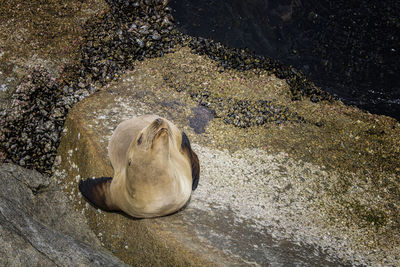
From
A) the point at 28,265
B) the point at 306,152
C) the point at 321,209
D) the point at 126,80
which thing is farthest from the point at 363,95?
the point at 28,265

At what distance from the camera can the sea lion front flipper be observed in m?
3.59

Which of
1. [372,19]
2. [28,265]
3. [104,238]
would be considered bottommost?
[104,238]

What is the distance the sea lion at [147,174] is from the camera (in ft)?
8.83

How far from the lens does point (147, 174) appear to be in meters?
2.85

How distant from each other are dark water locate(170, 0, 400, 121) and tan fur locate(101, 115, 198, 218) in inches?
140

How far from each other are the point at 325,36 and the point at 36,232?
5930 millimetres

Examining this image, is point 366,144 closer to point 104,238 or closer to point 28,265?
point 104,238

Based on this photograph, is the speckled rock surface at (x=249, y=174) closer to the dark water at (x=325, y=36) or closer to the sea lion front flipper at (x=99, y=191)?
the sea lion front flipper at (x=99, y=191)

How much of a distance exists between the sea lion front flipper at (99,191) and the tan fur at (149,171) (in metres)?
0.04

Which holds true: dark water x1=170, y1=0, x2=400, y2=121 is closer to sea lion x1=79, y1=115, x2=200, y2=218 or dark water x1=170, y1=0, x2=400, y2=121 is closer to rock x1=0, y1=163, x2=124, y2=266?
sea lion x1=79, y1=115, x2=200, y2=218

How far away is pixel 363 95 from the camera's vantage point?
20.0ft

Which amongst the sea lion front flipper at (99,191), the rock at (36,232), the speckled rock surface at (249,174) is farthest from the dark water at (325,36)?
the rock at (36,232)

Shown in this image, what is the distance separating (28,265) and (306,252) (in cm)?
248

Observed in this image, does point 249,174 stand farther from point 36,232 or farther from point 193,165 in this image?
point 36,232
